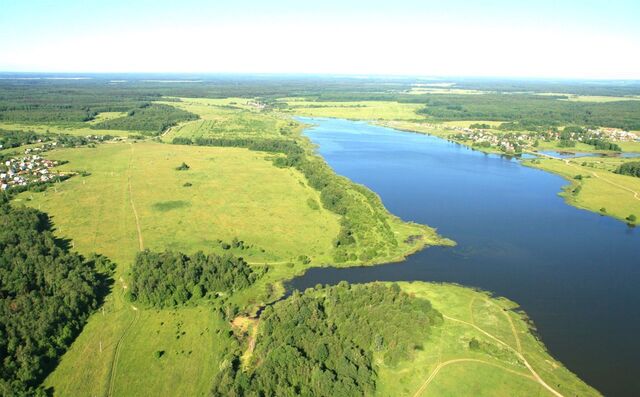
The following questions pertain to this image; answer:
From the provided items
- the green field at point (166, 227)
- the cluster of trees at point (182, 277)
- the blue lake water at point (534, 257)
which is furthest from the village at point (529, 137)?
the cluster of trees at point (182, 277)

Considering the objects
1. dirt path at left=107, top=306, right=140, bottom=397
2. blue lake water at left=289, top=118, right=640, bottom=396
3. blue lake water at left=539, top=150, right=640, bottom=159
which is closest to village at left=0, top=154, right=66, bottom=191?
dirt path at left=107, top=306, right=140, bottom=397

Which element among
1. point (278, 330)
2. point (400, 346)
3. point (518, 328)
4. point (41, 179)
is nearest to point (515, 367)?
point (518, 328)

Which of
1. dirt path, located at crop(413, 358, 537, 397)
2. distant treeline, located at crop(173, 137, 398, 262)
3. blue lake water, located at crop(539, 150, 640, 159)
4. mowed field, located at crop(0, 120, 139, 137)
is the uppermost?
mowed field, located at crop(0, 120, 139, 137)

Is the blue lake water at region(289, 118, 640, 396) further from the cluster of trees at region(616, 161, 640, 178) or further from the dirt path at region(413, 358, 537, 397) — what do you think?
the cluster of trees at region(616, 161, 640, 178)

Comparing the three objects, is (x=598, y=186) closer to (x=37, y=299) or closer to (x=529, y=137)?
(x=529, y=137)

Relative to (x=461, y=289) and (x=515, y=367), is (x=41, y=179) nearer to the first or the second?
(x=461, y=289)

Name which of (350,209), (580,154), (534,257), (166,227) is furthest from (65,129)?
(580,154)
